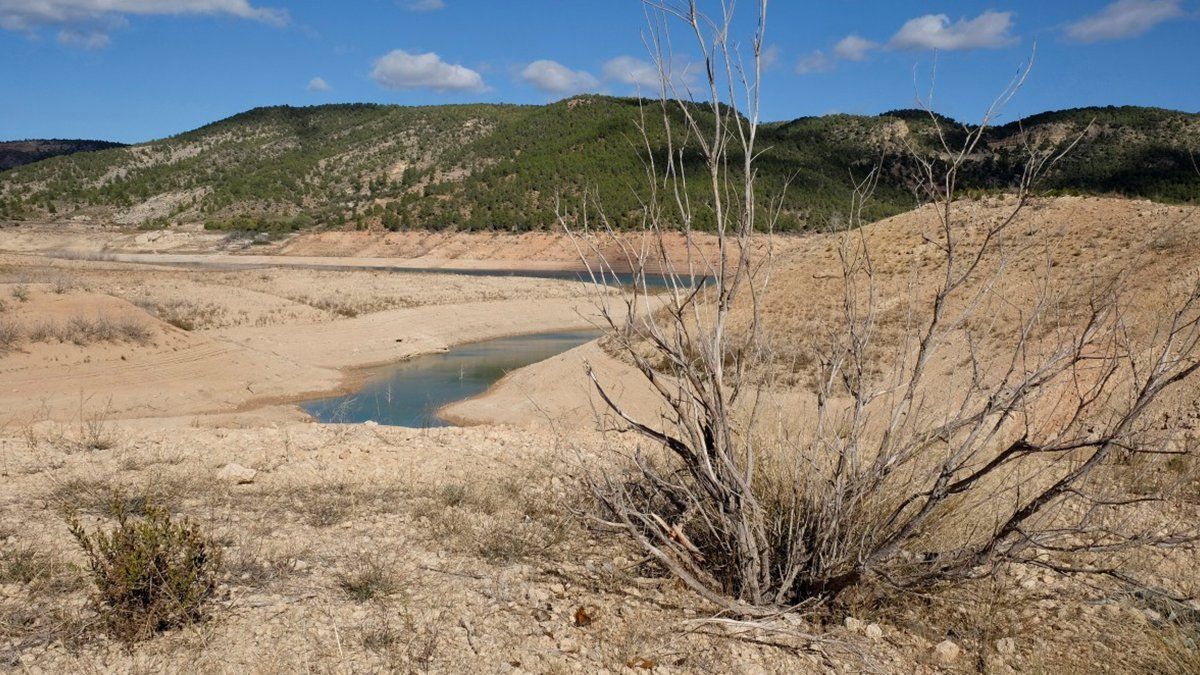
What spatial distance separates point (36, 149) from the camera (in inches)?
5103

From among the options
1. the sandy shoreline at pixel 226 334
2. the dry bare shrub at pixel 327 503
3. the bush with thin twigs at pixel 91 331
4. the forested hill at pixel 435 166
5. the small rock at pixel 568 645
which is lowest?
the sandy shoreline at pixel 226 334

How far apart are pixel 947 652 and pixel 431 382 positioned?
1688 centimetres

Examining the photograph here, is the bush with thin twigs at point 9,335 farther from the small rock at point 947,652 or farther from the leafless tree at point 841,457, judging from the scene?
the small rock at point 947,652

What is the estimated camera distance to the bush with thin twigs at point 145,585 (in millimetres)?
3287

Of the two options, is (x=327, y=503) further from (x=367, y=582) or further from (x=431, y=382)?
(x=431, y=382)

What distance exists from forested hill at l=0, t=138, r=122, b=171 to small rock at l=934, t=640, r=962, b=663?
444 feet

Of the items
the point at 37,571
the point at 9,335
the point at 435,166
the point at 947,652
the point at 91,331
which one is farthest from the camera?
the point at 435,166

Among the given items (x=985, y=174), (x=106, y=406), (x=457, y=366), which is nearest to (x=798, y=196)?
(x=985, y=174)

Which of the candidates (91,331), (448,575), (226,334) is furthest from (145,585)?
(226,334)

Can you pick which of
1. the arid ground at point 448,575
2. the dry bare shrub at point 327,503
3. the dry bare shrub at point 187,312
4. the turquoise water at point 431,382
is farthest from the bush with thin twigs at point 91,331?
the dry bare shrub at point 327,503

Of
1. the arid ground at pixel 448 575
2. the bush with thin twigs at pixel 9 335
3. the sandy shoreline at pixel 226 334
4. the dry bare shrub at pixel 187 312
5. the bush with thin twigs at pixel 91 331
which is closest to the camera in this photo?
the arid ground at pixel 448 575

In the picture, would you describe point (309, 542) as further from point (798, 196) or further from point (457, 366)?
point (798, 196)

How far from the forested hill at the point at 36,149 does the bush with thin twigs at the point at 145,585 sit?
5246 inches

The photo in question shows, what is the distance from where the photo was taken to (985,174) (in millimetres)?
54031
